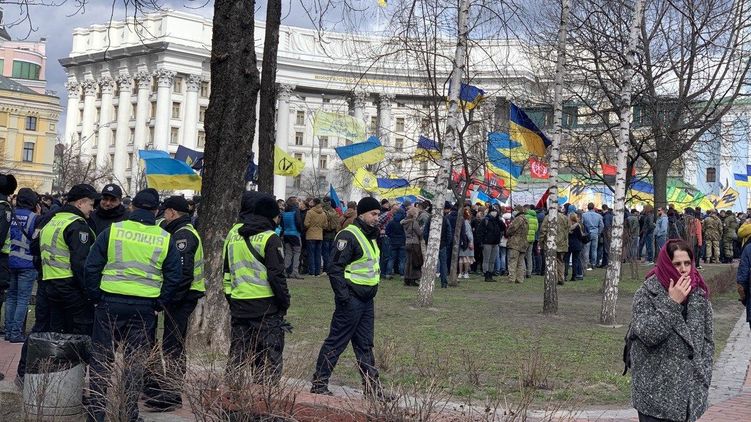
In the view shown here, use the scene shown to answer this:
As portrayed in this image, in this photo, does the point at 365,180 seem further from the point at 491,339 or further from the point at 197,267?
the point at 197,267

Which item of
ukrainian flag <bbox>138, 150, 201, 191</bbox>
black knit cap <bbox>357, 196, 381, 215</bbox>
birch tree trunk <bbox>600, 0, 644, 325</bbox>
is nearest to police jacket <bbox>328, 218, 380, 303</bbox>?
black knit cap <bbox>357, 196, 381, 215</bbox>

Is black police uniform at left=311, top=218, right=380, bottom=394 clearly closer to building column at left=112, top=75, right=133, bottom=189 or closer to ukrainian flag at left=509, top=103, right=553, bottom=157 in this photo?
ukrainian flag at left=509, top=103, right=553, bottom=157

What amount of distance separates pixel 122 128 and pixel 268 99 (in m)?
92.6

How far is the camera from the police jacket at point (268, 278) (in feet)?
26.4


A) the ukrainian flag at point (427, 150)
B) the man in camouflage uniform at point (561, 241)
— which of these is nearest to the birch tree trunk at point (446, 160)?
the man in camouflage uniform at point (561, 241)

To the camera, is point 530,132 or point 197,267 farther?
point 530,132

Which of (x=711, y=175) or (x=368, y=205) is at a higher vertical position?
(x=711, y=175)

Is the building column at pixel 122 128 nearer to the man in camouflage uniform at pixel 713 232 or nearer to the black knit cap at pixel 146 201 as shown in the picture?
the man in camouflage uniform at pixel 713 232

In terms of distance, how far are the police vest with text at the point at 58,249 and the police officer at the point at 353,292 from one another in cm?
225

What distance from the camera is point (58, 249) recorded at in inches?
345

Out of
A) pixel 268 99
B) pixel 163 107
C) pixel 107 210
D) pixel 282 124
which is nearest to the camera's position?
pixel 107 210

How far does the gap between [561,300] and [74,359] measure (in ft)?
43.3

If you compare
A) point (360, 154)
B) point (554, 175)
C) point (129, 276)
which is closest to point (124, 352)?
point (129, 276)

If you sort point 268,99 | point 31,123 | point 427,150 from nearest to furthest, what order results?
point 268,99 → point 427,150 → point 31,123
